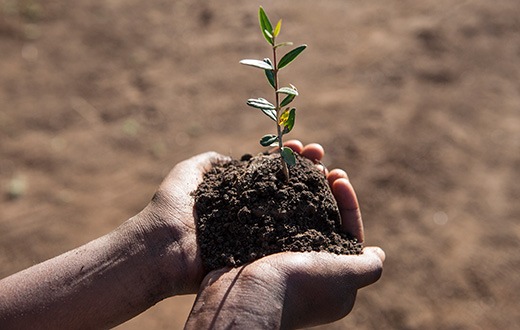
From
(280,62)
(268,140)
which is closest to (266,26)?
(280,62)

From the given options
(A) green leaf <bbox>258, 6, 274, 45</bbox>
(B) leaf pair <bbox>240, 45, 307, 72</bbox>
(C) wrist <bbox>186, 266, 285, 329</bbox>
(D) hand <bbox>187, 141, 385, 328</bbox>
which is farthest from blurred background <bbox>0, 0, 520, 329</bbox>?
(A) green leaf <bbox>258, 6, 274, 45</bbox>

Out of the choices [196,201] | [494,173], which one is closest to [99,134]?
[196,201]

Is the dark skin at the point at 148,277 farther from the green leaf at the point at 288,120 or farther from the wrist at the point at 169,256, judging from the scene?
the green leaf at the point at 288,120

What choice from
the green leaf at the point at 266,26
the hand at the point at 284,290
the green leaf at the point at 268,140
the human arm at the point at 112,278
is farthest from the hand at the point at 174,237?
the green leaf at the point at 266,26

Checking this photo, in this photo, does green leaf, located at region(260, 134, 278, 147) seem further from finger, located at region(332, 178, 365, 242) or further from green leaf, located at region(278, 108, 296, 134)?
finger, located at region(332, 178, 365, 242)

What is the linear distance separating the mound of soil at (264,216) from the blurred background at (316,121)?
73.9 inches

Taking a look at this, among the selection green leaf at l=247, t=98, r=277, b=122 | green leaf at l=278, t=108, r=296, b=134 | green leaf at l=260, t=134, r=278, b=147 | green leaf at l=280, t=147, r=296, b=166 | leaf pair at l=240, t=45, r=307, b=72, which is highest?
leaf pair at l=240, t=45, r=307, b=72

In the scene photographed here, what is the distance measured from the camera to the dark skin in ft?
6.92

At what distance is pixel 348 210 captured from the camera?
8.17 ft

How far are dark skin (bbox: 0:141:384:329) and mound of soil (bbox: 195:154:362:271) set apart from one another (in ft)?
0.20

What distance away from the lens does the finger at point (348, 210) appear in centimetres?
247

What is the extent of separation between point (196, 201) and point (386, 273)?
228cm

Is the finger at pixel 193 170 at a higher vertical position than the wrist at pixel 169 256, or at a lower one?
higher

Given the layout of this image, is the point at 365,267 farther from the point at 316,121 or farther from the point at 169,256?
the point at 316,121
